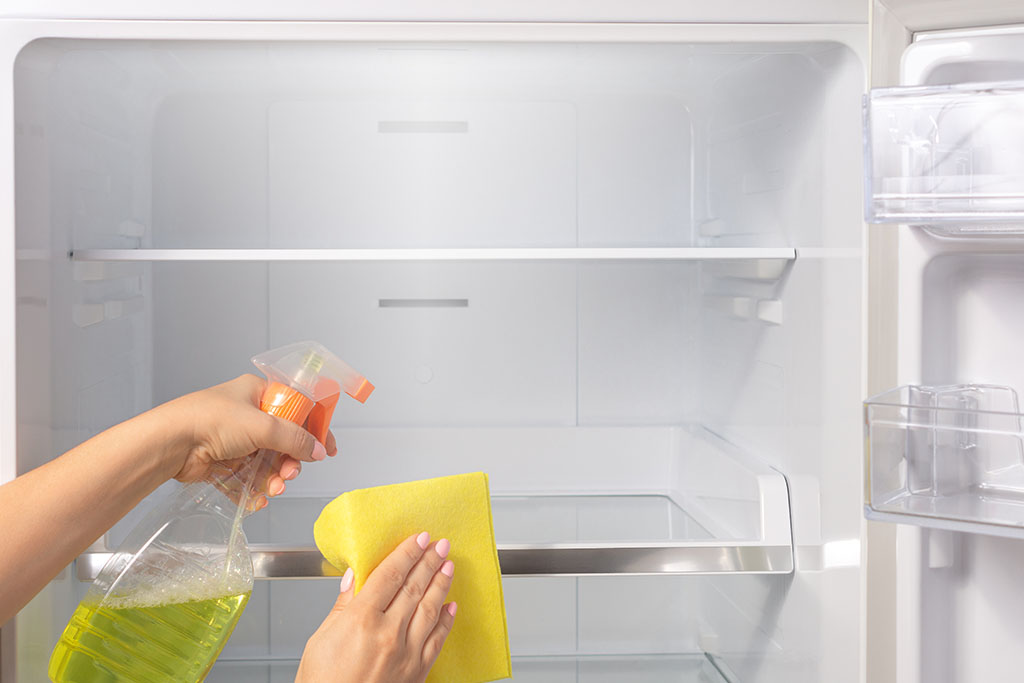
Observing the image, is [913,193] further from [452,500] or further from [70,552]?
[70,552]

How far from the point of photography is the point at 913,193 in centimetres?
69

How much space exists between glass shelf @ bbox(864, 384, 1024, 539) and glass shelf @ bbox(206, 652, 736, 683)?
69cm

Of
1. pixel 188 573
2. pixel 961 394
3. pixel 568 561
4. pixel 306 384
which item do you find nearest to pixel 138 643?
pixel 188 573

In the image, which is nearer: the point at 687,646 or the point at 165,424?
the point at 165,424

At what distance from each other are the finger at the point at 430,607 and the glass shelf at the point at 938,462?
0.42 metres

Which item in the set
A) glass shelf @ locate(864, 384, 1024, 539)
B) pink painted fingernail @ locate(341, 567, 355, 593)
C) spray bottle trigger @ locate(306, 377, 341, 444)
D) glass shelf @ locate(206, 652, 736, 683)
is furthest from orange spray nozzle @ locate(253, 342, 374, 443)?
glass shelf @ locate(206, 652, 736, 683)

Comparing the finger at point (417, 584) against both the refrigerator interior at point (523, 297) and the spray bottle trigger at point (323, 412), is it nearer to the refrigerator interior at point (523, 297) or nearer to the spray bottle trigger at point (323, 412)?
the spray bottle trigger at point (323, 412)

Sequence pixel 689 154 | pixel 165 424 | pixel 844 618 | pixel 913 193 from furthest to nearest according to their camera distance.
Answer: pixel 689 154 → pixel 844 618 → pixel 165 424 → pixel 913 193

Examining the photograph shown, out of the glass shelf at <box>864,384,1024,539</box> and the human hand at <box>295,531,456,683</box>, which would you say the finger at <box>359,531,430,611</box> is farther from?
the glass shelf at <box>864,384,1024,539</box>

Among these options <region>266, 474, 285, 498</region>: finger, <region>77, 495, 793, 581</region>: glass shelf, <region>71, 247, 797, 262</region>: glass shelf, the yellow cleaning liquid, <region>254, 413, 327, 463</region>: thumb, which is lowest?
the yellow cleaning liquid

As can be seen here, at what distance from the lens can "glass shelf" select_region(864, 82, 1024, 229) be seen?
67 cm

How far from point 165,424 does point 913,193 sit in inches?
28.3

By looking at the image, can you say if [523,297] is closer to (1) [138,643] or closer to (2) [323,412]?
(2) [323,412]

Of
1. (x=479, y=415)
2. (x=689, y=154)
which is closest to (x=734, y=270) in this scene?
(x=689, y=154)
